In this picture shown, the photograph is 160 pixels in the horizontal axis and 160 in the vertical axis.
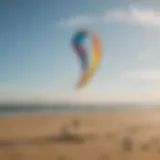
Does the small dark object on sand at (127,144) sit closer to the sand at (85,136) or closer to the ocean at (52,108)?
the sand at (85,136)

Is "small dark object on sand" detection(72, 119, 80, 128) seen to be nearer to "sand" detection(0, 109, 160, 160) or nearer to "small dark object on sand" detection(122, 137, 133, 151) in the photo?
"sand" detection(0, 109, 160, 160)

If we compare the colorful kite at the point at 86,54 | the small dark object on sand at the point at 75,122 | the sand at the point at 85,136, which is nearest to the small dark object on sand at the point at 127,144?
the sand at the point at 85,136

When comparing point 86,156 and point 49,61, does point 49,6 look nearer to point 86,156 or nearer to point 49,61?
point 49,61

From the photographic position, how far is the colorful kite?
88.4 inches

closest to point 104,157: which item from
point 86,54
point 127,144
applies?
point 127,144

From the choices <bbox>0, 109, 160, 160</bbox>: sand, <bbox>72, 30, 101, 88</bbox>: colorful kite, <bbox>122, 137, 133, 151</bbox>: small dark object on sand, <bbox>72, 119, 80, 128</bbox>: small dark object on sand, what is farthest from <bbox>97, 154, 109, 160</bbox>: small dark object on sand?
<bbox>72, 30, 101, 88</bbox>: colorful kite

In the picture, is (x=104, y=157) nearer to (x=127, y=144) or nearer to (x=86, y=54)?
(x=127, y=144)

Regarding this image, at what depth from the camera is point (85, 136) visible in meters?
2.27

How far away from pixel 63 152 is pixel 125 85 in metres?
0.54

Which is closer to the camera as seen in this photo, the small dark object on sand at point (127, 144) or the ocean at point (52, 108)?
the ocean at point (52, 108)

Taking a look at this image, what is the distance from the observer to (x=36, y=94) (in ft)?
7.37

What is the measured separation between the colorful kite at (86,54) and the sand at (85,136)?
0.22 meters

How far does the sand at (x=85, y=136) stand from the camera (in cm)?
216

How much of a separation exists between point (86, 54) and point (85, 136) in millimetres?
471
